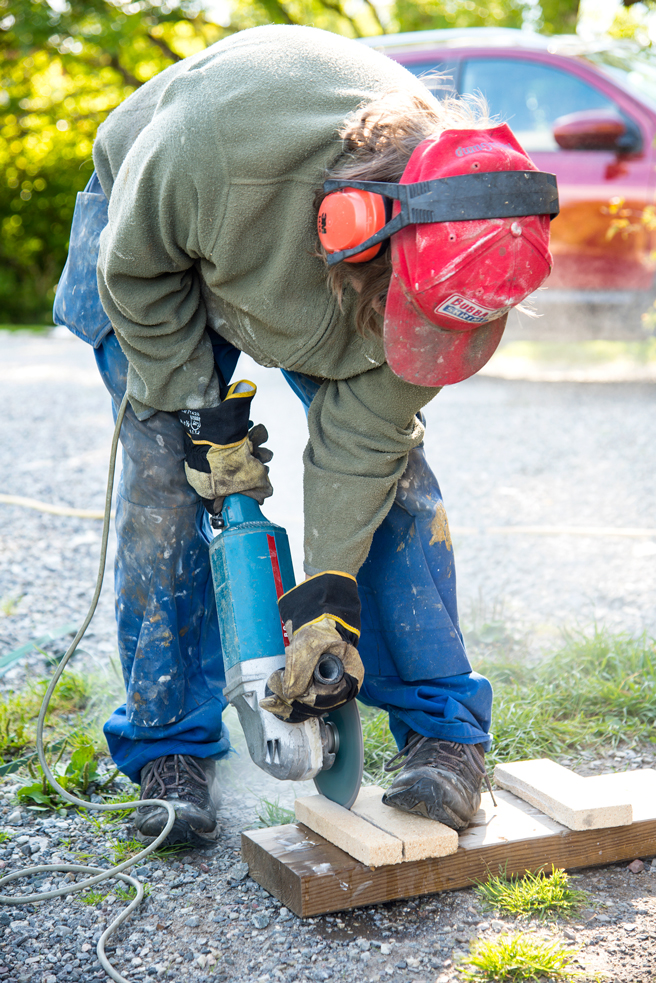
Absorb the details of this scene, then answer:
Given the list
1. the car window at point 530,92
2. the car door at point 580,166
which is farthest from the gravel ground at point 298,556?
the car window at point 530,92

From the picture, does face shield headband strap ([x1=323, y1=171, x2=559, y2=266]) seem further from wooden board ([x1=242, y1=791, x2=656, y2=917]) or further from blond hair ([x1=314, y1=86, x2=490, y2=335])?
wooden board ([x1=242, y1=791, x2=656, y2=917])

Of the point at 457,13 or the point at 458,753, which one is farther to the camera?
the point at 457,13

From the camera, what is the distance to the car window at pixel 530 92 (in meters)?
5.61

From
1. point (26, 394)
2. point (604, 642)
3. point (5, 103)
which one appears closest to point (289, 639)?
point (604, 642)

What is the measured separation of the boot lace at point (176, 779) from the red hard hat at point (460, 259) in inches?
39.3

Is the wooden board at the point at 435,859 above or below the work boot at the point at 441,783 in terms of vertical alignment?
below

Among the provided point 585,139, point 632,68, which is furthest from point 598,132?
point 632,68

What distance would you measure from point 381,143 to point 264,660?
35.0 inches

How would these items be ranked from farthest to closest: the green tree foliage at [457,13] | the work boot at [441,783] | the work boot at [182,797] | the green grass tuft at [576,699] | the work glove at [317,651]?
the green tree foliage at [457,13], the green grass tuft at [576,699], the work boot at [182,797], the work boot at [441,783], the work glove at [317,651]

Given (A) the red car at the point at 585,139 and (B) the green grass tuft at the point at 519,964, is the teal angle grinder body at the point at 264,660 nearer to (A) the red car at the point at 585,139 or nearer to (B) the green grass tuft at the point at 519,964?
(B) the green grass tuft at the point at 519,964

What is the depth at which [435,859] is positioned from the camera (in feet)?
5.27

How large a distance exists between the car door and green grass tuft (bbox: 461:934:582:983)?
187 inches

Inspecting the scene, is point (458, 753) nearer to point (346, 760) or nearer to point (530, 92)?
point (346, 760)

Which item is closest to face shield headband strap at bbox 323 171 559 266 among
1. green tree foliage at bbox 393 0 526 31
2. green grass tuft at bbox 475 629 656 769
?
green grass tuft at bbox 475 629 656 769
